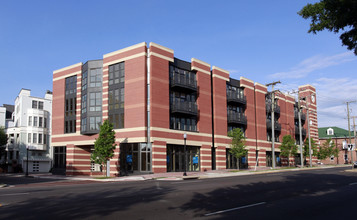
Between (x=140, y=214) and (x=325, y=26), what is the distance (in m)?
7.97

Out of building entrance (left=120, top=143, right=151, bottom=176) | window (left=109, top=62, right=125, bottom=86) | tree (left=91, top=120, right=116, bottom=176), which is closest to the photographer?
tree (left=91, top=120, right=116, bottom=176)

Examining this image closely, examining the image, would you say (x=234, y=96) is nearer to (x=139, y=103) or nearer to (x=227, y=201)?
(x=139, y=103)

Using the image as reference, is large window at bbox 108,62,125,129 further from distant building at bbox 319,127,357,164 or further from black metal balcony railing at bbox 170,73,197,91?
distant building at bbox 319,127,357,164

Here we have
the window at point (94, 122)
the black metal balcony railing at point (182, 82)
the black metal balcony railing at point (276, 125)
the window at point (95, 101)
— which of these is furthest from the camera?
the black metal balcony railing at point (276, 125)

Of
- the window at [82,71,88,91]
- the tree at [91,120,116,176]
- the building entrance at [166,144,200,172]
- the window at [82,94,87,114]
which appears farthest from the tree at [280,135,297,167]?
the window at [82,71,88,91]

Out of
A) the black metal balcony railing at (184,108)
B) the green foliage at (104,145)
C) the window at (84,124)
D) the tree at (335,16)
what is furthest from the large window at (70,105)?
the tree at (335,16)

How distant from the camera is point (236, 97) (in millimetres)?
48594

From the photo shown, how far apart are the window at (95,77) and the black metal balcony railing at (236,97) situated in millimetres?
18765

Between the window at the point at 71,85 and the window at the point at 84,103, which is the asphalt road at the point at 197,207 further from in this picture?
the window at the point at 71,85

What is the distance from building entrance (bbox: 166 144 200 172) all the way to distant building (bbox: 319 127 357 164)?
163 ft

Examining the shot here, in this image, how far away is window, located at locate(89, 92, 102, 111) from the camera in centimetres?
4000

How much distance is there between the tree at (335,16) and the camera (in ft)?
27.4

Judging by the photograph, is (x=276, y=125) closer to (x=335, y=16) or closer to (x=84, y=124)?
→ (x=84, y=124)

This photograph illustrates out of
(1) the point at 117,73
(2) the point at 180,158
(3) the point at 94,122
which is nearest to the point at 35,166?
(3) the point at 94,122
